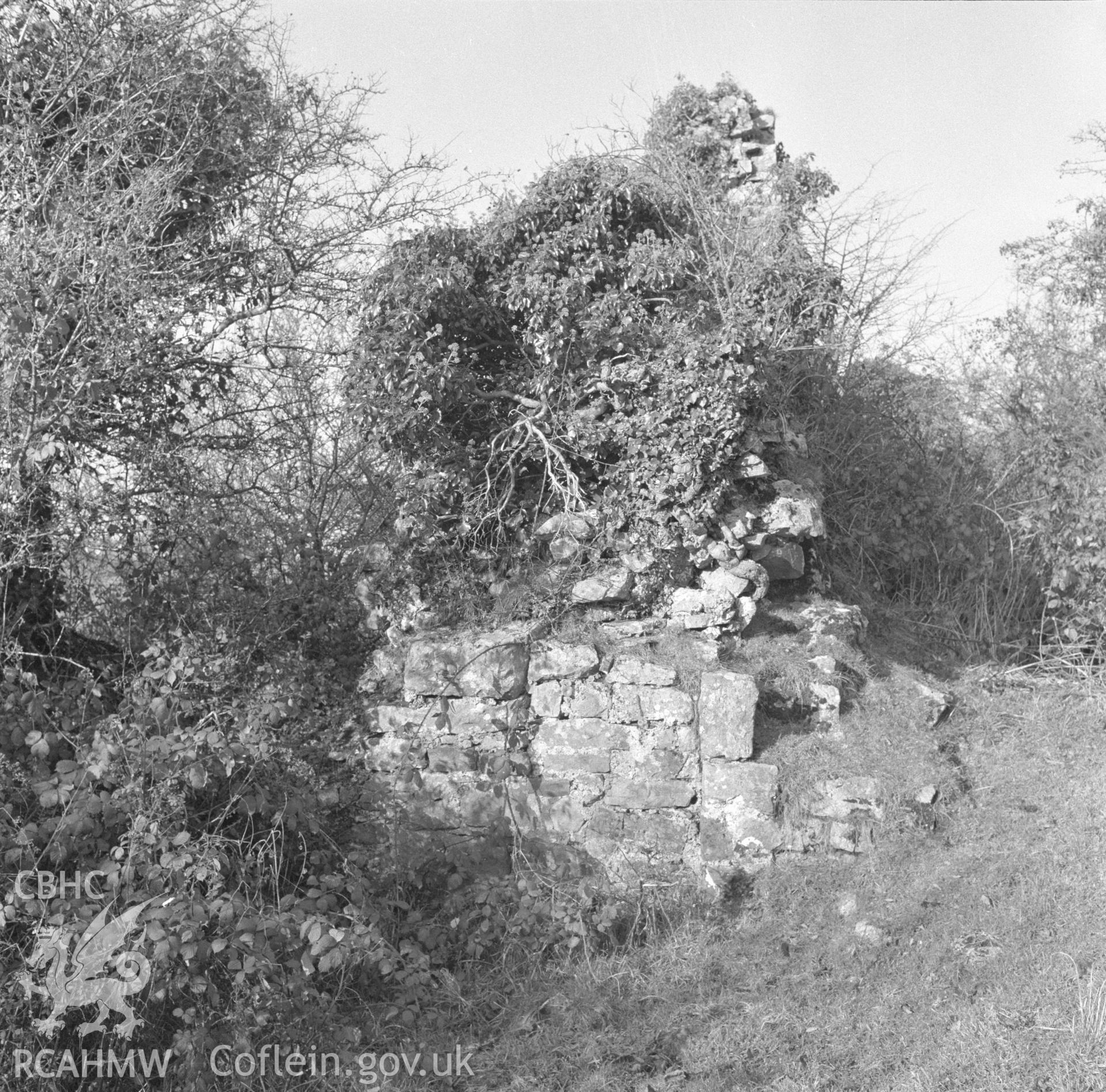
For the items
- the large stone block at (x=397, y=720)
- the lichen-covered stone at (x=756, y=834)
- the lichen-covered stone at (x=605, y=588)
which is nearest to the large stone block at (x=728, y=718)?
the lichen-covered stone at (x=756, y=834)

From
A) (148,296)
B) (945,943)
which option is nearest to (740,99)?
(148,296)

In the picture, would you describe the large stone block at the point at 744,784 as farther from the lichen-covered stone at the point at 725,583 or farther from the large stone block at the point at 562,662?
the lichen-covered stone at the point at 725,583

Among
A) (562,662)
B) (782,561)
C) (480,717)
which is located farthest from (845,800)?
(480,717)

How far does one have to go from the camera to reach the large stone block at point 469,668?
635 centimetres

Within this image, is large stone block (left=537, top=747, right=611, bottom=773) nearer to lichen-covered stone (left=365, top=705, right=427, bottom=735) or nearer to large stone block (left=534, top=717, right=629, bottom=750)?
large stone block (left=534, top=717, right=629, bottom=750)

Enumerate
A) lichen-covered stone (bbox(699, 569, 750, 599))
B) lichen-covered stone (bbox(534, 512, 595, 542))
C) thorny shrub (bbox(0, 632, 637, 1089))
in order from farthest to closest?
lichen-covered stone (bbox(534, 512, 595, 542)), lichen-covered stone (bbox(699, 569, 750, 599)), thorny shrub (bbox(0, 632, 637, 1089))

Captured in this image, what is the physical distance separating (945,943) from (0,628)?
5.46 meters

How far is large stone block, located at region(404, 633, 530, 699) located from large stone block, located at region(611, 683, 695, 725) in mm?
632

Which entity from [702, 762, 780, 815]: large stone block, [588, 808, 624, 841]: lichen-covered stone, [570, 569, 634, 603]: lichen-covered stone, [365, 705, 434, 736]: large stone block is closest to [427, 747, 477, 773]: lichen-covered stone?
[365, 705, 434, 736]: large stone block

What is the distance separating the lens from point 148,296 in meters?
6.36

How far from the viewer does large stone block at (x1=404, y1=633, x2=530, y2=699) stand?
6.35 meters

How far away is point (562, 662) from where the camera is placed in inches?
248

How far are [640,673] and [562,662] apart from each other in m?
0.49

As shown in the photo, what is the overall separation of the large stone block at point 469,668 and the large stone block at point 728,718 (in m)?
1.15
